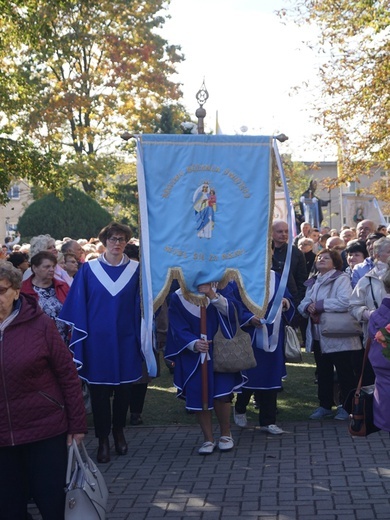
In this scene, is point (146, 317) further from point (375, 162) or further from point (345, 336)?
point (375, 162)

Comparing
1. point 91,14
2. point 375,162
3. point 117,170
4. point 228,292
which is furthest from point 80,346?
point 117,170

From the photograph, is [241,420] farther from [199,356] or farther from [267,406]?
[199,356]

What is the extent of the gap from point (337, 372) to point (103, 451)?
273 centimetres

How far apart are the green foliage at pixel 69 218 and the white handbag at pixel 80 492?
29081mm

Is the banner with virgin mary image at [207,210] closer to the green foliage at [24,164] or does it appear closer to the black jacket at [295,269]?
the black jacket at [295,269]

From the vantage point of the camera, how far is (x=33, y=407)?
5.50m

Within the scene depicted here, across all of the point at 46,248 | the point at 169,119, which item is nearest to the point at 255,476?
the point at 46,248

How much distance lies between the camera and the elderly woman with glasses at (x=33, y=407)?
5.47 m

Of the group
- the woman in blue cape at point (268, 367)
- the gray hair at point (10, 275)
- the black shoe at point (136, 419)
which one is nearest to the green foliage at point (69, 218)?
the black shoe at point (136, 419)

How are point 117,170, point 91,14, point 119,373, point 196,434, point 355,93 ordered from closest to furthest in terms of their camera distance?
point 119,373, point 196,434, point 355,93, point 91,14, point 117,170

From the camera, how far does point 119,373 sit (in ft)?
28.7

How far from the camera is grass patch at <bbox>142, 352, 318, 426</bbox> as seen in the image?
10.7 metres

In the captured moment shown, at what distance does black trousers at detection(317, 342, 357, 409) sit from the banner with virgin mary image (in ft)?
5.89

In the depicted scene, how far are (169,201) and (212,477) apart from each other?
233cm
